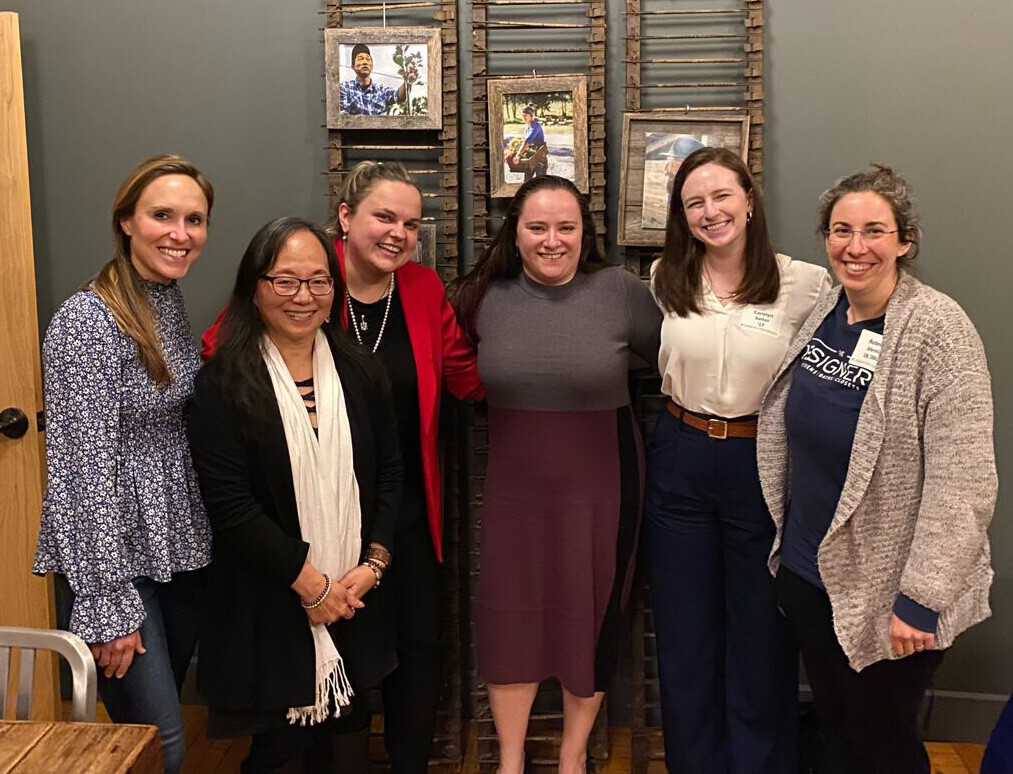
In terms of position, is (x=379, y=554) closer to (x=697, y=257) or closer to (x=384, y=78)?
(x=697, y=257)

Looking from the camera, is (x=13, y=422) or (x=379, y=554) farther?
(x=13, y=422)

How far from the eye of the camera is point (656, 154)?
7.55ft

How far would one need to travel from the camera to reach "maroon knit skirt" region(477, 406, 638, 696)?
6.82 ft

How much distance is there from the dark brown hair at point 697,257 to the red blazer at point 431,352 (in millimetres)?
494

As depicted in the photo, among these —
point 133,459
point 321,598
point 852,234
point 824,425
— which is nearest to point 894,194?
point 852,234

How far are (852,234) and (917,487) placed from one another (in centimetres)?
49

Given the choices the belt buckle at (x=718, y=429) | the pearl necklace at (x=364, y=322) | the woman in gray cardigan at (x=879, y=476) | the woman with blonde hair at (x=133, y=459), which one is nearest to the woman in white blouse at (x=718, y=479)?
the belt buckle at (x=718, y=429)

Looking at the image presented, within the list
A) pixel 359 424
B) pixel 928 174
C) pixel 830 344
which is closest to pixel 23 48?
pixel 359 424

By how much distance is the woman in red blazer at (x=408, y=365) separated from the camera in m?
1.98

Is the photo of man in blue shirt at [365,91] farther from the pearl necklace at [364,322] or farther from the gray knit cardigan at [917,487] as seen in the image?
the gray knit cardigan at [917,487]

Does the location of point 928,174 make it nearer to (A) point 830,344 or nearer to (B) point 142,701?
(A) point 830,344

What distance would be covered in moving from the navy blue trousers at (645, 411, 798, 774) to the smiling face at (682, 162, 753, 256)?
1.44ft

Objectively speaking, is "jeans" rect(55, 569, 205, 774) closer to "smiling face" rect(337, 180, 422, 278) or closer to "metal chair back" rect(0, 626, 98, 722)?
"metal chair back" rect(0, 626, 98, 722)

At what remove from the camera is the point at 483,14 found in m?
2.33
